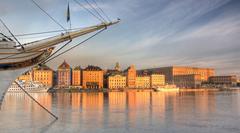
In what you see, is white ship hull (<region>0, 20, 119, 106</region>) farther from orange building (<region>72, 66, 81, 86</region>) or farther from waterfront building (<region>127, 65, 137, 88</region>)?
waterfront building (<region>127, 65, 137, 88</region>)

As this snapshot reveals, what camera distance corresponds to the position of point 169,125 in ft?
81.9

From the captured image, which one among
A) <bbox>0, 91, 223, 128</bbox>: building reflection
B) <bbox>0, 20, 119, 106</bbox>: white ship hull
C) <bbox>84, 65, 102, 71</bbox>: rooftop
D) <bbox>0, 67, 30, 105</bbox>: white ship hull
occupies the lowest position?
<bbox>0, 91, 223, 128</bbox>: building reflection

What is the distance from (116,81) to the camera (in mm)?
186000

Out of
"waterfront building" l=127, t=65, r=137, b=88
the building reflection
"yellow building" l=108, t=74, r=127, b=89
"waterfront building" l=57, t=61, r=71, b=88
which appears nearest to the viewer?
the building reflection

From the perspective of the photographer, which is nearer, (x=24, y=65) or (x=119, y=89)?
(x=24, y=65)

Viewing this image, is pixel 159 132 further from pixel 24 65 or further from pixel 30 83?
pixel 30 83

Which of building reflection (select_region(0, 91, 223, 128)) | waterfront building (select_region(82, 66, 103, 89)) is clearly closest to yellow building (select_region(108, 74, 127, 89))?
waterfront building (select_region(82, 66, 103, 89))

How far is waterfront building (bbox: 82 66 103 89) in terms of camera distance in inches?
7047

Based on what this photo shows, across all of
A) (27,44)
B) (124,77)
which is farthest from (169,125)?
(124,77)

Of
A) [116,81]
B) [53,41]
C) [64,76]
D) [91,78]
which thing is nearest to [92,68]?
[91,78]

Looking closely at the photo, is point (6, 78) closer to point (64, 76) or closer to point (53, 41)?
point (53, 41)

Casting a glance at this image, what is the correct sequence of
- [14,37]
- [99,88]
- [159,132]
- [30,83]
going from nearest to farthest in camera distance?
[14,37] → [159,132] → [30,83] → [99,88]

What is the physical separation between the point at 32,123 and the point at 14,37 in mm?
9305

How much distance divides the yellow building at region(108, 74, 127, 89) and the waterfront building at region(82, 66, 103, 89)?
553cm
